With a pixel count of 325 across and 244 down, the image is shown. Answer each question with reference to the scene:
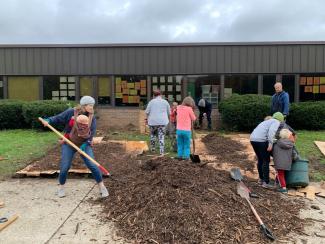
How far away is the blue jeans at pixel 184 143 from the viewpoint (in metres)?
9.62

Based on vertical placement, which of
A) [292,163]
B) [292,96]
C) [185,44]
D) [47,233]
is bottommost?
[47,233]

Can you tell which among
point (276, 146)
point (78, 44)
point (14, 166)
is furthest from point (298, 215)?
point (78, 44)

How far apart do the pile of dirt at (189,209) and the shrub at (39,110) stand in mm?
8832

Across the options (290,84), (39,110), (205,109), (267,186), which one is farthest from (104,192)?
(290,84)

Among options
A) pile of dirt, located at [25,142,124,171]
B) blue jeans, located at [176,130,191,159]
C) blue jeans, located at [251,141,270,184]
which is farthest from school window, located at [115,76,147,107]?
blue jeans, located at [251,141,270,184]

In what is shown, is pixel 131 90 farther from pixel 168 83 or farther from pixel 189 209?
pixel 189 209

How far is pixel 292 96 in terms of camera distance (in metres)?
18.4

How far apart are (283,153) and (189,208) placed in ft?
8.33

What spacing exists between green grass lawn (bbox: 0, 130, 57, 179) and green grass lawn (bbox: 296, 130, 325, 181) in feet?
20.4

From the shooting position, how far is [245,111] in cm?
1619

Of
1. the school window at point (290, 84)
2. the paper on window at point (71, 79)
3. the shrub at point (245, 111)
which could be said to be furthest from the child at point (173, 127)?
the school window at point (290, 84)

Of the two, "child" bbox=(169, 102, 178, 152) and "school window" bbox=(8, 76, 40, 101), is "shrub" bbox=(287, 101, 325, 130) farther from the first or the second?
"school window" bbox=(8, 76, 40, 101)

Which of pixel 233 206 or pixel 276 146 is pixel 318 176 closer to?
pixel 276 146

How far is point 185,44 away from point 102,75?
12.2 ft
